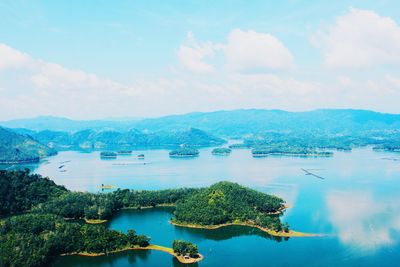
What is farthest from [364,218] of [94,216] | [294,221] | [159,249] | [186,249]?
[94,216]

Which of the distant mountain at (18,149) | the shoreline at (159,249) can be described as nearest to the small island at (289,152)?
the distant mountain at (18,149)

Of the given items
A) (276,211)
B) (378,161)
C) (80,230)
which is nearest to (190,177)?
(276,211)

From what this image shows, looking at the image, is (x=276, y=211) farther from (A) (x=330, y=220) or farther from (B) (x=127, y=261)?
(B) (x=127, y=261)

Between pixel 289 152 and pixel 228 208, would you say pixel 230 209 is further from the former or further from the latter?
pixel 289 152

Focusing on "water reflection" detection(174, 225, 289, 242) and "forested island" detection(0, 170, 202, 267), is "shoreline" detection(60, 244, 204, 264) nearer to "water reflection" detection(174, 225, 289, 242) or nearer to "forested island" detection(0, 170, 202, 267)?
"forested island" detection(0, 170, 202, 267)

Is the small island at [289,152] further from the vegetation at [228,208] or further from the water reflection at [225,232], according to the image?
the water reflection at [225,232]

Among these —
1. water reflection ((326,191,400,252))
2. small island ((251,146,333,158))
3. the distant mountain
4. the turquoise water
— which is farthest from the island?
small island ((251,146,333,158))
